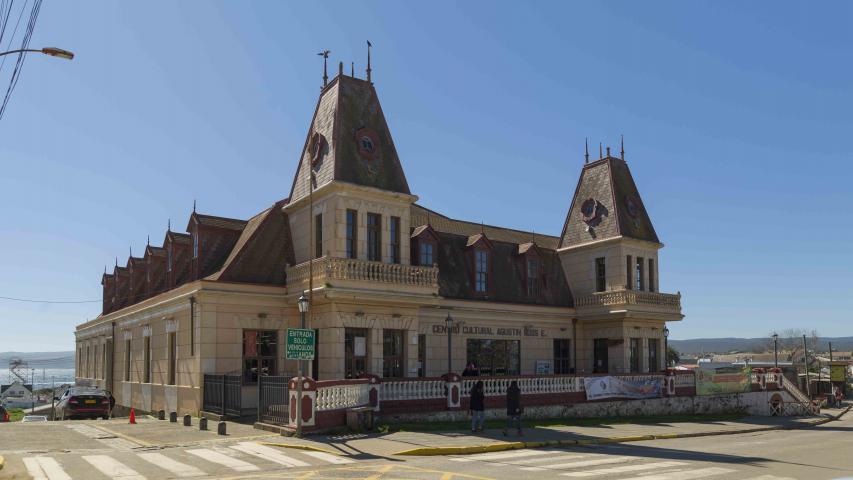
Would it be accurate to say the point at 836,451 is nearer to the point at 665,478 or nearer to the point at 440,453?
the point at 665,478

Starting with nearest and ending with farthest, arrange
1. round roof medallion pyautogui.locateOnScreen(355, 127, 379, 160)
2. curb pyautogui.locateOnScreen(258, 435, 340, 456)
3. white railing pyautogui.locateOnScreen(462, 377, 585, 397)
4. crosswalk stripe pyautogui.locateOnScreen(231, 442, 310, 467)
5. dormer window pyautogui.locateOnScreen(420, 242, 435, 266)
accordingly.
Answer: crosswalk stripe pyautogui.locateOnScreen(231, 442, 310, 467) → curb pyautogui.locateOnScreen(258, 435, 340, 456) → white railing pyautogui.locateOnScreen(462, 377, 585, 397) → round roof medallion pyautogui.locateOnScreen(355, 127, 379, 160) → dormer window pyautogui.locateOnScreen(420, 242, 435, 266)

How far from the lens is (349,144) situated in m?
28.9

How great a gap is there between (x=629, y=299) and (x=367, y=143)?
612 inches

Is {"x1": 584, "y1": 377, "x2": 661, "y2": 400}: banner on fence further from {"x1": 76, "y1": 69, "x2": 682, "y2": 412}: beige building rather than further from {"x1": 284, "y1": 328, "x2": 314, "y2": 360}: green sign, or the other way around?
{"x1": 284, "y1": 328, "x2": 314, "y2": 360}: green sign

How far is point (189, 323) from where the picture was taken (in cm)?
2842

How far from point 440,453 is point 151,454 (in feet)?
23.5

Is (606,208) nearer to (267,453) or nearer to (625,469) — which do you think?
(625,469)

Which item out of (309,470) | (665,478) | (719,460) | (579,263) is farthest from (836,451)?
(579,263)

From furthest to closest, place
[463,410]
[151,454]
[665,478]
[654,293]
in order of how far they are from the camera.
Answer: [654,293], [463,410], [151,454], [665,478]

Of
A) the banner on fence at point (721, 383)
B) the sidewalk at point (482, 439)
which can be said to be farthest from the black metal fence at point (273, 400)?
the banner on fence at point (721, 383)

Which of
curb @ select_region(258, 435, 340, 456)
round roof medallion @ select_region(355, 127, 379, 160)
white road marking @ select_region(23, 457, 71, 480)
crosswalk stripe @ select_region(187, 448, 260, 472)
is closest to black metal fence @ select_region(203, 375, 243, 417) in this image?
curb @ select_region(258, 435, 340, 456)

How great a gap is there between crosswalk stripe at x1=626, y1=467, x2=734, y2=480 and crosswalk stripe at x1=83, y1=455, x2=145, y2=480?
1010 centimetres

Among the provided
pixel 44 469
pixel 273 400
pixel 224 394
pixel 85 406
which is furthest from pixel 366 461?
pixel 85 406

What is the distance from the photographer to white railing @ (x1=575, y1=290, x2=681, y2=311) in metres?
35.9
